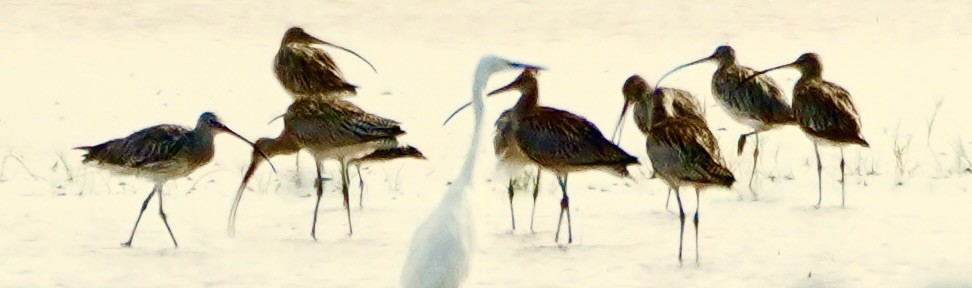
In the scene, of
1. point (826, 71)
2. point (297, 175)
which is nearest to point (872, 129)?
point (826, 71)

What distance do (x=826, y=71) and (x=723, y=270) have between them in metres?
7.03

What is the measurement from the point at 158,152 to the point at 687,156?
2.86 m

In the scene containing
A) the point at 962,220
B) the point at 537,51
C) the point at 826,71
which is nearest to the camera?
the point at 962,220

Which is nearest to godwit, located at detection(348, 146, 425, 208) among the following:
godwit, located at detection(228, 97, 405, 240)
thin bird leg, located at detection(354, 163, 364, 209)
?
Answer: thin bird leg, located at detection(354, 163, 364, 209)

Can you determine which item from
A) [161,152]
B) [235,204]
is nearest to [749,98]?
[235,204]

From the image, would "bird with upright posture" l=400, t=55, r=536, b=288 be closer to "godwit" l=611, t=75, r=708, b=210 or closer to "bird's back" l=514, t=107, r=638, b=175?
"bird's back" l=514, t=107, r=638, b=175

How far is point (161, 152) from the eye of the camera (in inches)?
385

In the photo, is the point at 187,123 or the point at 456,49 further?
the point at 456,49

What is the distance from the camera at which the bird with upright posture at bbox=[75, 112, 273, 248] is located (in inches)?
385

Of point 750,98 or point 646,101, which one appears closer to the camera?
point 646,101

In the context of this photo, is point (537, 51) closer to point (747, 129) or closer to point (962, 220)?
point (747, 129)

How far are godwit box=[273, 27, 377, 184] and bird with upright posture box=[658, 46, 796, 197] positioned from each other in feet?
7.15

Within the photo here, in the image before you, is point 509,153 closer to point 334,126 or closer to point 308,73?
point 334,126

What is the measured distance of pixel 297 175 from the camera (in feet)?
38.6
